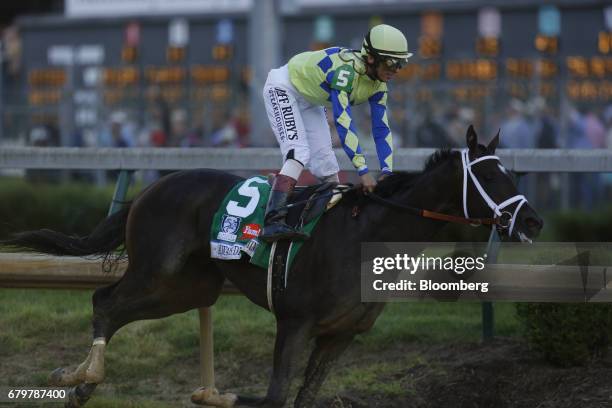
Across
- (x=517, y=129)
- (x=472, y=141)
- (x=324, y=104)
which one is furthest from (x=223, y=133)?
(x=472, y=141)

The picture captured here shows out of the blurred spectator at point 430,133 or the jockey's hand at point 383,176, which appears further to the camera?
the blurred spectator at point 430,133

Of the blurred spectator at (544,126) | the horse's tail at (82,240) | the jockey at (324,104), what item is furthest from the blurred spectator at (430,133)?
the horse's tail at (82,240)

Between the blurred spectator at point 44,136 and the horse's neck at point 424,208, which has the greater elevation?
the horse's neck at point 424,208

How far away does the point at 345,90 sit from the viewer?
242 inches

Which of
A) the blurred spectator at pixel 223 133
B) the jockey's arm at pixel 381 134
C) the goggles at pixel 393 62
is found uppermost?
the goggles at pixel 393 62

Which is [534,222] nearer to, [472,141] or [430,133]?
[472,141]

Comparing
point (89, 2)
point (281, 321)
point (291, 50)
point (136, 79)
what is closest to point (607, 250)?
point (281, 321)

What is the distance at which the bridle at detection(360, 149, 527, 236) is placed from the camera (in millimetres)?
5676

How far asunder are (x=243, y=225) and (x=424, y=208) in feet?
3.14

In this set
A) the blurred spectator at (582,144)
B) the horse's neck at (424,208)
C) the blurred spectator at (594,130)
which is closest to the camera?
the horse's neck at (424,208)

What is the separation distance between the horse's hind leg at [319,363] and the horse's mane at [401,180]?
0.73 meters

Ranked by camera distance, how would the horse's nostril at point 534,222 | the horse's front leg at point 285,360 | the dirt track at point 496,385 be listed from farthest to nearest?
the dirt track at point 496,385 < the horse's front leg at point 285,360 < the horse's nostril at point 534,222

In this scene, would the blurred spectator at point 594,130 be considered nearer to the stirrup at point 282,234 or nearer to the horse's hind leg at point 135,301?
the horse's hind leg at point 135,301

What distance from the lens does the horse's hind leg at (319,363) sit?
20.0ft
